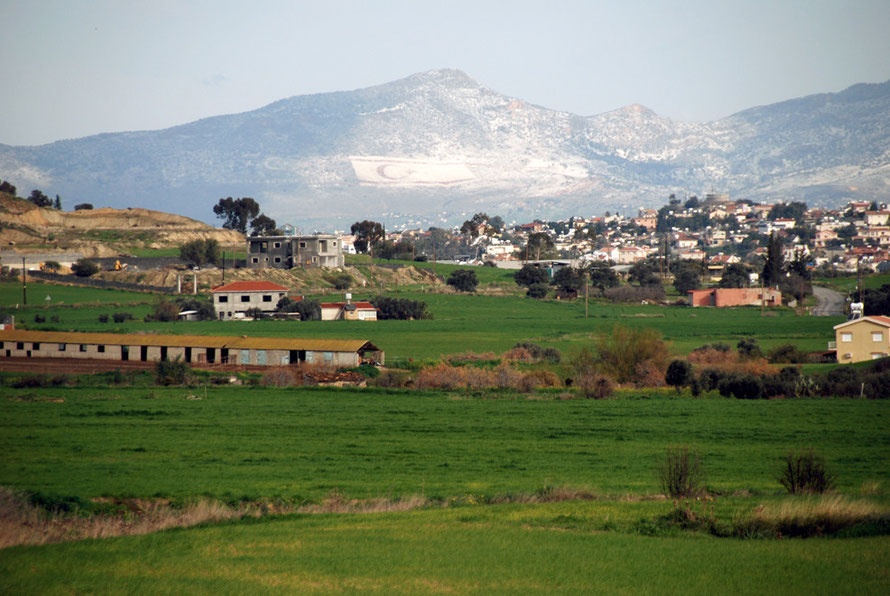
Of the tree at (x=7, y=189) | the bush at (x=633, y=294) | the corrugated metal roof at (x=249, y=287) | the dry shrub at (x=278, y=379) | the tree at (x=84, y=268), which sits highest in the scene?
the tree at (x=7, y=189)

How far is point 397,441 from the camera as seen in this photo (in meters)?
24.7

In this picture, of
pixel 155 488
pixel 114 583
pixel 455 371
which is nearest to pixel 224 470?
pixel 155 488

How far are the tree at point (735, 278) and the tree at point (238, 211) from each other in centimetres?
6589

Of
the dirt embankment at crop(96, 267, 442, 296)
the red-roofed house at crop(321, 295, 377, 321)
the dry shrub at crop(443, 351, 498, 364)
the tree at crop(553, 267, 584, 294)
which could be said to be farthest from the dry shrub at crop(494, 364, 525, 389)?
the tree at crop(553, 267, 584, 294)

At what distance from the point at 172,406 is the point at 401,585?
72.9ft

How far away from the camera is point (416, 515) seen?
50.3 feet

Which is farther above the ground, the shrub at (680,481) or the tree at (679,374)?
the shrub at (680,481)

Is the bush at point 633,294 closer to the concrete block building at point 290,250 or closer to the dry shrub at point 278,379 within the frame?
the concrete block building at point 290,250

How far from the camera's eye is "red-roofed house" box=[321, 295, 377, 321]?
66.0 meters

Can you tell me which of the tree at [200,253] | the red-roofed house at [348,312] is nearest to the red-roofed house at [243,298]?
the red-roofed house at [348,312]

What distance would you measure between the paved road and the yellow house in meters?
24.2

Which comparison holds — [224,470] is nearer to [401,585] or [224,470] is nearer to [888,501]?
[401,585]

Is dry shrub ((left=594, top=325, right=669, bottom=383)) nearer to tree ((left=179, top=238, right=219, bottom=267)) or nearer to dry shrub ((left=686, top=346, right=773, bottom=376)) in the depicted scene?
dry shrub ((left=686, top=346, right=773, bottom=376))

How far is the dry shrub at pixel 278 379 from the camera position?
39.0 meters
